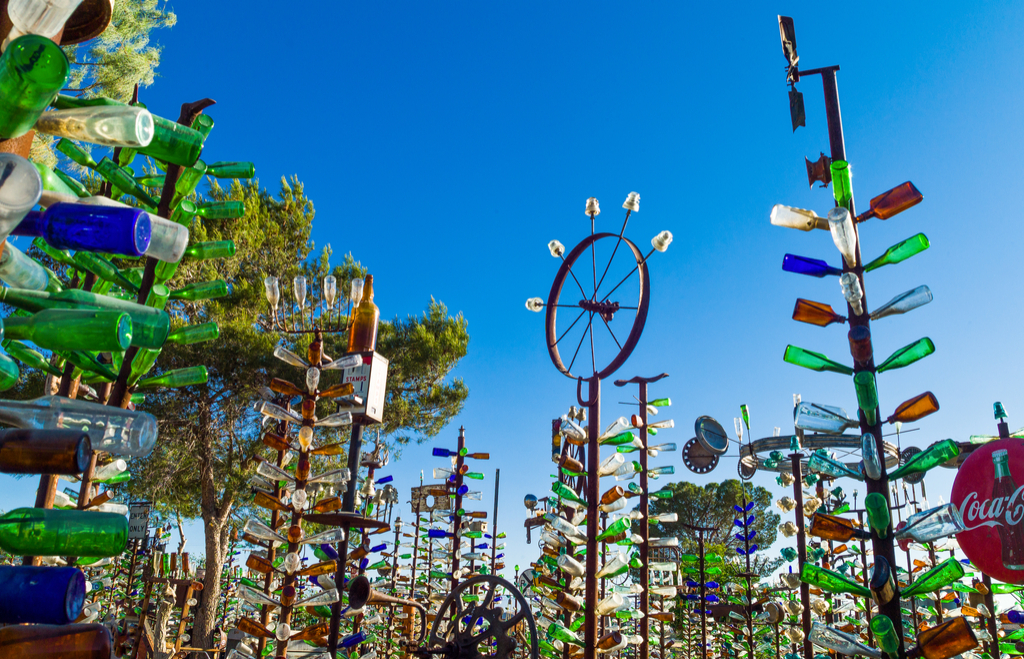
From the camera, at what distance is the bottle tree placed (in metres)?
2.26

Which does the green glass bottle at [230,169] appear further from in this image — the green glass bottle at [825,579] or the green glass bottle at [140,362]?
the green glass bottle at [825,579]

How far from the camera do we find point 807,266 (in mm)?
2760

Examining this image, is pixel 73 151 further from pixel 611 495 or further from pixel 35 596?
pixel 611 495

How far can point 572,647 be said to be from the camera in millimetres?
5402

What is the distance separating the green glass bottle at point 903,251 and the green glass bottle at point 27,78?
2862mm

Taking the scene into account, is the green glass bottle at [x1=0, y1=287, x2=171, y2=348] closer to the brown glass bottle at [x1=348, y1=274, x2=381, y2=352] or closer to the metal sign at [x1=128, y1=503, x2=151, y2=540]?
the brown glass bottle at [x1=348, y1=274, x2=381, y2=352]

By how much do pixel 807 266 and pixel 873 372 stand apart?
508mm

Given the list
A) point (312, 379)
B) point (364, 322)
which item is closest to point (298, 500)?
point (312, 379)

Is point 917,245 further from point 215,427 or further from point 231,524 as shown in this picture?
point 231,524

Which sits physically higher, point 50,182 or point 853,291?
point 853,291

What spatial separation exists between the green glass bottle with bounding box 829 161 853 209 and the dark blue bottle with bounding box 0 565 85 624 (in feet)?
9.64

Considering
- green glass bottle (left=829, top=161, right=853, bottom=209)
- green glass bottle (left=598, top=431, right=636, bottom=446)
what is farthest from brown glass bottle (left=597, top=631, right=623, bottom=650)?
green glass bottle (left=829, top=161, right=853, bottom=209)

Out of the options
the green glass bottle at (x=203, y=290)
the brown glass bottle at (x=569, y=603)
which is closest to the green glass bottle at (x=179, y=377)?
the green glass bottle at (x=203, y=290)

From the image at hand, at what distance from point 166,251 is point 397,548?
967cm
